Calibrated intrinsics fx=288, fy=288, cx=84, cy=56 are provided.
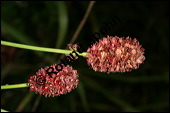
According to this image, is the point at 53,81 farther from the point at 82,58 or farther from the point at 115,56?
the point at 82,58

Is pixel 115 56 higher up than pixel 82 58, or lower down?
lower down

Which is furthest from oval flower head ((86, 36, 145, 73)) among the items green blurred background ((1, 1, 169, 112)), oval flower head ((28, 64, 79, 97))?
green blurred background ((1, 1, 169, 112))

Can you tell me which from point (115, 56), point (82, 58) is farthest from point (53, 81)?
point (82, 58)

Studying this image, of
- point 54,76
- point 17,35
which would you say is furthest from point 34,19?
point 54,76

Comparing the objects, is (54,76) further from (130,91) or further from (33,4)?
(130,91)

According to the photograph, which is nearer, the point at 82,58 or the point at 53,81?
the point at 53,81

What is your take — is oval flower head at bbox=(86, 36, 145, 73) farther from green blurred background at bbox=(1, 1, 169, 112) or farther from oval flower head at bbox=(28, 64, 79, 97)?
green blurred background at bbox=(1, 1, 169, 112)
